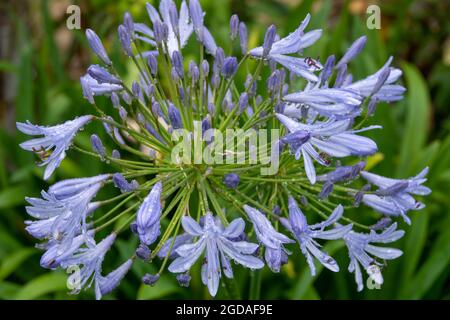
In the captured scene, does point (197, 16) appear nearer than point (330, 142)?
No

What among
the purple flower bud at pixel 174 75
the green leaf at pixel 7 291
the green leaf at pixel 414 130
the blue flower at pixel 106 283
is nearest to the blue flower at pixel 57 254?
the blue flower at pixel 106 283

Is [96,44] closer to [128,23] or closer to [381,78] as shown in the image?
[128,23]

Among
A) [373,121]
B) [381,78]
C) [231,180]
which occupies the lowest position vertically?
[373,121]

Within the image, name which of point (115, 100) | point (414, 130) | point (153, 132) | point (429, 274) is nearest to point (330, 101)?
point (153, 132)

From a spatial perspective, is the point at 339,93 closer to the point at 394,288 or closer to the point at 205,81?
the point at 205,81

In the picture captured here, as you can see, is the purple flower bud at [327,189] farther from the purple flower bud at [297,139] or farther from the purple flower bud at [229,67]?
the purple flower bud at [229,67]
